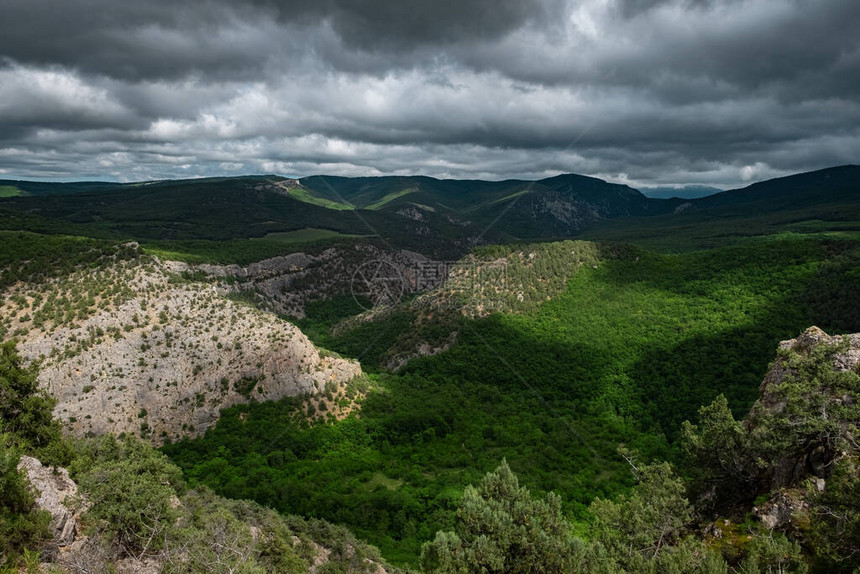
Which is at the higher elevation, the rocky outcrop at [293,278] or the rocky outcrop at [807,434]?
the rocky outcrop at [807,434]

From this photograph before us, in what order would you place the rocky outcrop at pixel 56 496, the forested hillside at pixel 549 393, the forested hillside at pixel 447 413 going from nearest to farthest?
the rocky outcrop at pixel 56 496
the forested hillside at pixel 447 413
the forested hillside at pixel 549 393

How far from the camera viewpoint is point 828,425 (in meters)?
22.8

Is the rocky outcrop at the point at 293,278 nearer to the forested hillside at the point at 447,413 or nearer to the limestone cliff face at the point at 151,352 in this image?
the forested hillside at the point at 447,413

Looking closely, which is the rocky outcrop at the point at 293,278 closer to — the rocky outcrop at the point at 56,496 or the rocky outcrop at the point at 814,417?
the rocky outcrop at the point at 56,496

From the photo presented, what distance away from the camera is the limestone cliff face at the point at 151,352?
199 feet

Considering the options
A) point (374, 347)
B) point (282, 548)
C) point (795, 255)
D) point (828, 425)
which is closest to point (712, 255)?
point (795, 255)

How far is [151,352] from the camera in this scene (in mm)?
69062

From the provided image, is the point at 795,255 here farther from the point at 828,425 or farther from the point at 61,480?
the point at 61,480

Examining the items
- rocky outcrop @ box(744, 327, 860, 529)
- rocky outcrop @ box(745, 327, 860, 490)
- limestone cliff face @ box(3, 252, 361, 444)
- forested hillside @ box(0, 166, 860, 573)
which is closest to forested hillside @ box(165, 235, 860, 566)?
forested hillside @ box(0, 166, 860, 573)

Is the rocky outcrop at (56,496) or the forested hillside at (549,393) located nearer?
the rocky outcrop at (56,496)

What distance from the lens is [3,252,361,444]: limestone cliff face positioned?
60.7 metres

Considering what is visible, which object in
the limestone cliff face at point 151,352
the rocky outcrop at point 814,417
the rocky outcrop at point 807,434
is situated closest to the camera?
the rocky outcrop at point 807,434

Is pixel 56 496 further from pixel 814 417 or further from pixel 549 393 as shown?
pixel 549 393

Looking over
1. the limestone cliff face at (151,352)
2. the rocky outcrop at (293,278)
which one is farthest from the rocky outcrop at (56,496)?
the rocky outcrop at (293,278)
